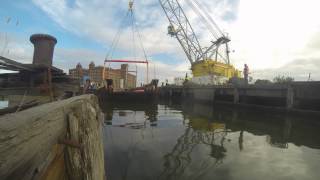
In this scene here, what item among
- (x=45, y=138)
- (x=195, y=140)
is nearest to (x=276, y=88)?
(x=195, y=140)

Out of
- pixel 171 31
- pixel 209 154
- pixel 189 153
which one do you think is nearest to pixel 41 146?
pixel 189 153

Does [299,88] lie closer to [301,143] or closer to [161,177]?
[301,143]

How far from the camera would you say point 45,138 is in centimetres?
180

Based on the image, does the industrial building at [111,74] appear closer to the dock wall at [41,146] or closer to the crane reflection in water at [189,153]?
the crane reflection in water at [189,153]

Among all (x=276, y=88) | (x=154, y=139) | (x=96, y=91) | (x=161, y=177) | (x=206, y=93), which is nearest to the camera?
(x=161, y=177)

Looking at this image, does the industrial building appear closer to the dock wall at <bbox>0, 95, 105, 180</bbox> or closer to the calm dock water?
the calm dock water

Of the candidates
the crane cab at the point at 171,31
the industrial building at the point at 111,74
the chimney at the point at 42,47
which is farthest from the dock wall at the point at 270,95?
the chimney at the point at 42,47

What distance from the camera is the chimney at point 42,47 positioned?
10500 millimetres

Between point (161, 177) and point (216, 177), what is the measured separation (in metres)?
1.39

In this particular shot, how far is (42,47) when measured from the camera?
10664 mm

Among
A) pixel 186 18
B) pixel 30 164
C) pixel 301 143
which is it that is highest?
pixel 186 18

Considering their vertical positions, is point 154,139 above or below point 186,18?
below

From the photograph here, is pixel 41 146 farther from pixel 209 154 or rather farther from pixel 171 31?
pixel 171 31

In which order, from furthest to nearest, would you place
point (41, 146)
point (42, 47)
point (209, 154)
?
1. point (42, 47)
2. point (209, 154)
3. point (41, 146)
